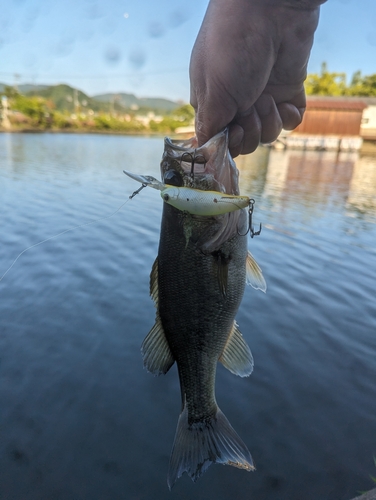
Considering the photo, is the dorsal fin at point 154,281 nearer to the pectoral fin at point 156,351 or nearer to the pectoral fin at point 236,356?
the pectoral fin at point 156,351

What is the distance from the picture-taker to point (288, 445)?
11.7 ft

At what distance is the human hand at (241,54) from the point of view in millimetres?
1909

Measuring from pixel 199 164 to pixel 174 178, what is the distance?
16 centimetres

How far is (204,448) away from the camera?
2.33m

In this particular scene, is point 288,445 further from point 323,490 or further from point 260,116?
point 260,116

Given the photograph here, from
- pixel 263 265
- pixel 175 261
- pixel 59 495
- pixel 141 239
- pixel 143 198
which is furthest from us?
pixel 143 198

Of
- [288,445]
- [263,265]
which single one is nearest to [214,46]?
[288,445]

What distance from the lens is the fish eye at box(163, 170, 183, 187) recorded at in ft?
6.75

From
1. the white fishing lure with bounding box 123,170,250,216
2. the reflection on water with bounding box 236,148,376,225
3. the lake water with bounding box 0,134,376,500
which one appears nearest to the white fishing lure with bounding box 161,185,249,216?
the white fishing lure with bounding box 123,170,250,216

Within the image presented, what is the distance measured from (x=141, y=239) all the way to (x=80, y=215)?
2983 mm

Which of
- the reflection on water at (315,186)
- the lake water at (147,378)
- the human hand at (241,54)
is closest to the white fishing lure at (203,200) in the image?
the human hand at (241,54)

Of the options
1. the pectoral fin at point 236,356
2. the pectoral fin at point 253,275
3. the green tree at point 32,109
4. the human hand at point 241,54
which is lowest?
the pectoral fin at point 236,356

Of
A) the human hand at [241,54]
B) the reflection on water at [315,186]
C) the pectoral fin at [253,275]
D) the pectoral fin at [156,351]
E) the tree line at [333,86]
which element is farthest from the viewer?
the tree line at [333,86]

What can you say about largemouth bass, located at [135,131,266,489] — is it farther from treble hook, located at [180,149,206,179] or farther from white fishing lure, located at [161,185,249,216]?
white fishing lure, located at [161,185,249,216]
